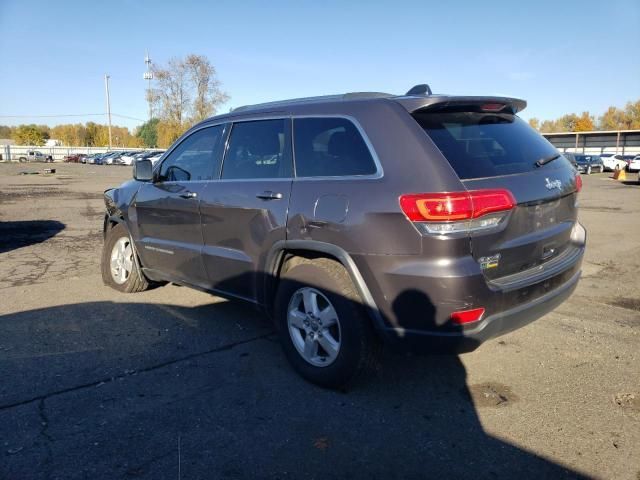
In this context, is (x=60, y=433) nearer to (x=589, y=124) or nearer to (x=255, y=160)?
(x=255, y=160)

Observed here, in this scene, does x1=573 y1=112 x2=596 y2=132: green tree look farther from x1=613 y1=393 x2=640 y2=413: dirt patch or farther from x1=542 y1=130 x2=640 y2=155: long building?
x1=613 y1=393 x2=640 y2=413: dirt patch

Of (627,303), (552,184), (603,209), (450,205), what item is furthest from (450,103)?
(603,209)

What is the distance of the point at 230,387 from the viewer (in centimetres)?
358

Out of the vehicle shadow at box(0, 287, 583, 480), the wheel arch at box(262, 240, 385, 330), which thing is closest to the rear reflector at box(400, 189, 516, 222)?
the wheel arch at box(262, 240, 385, 330)

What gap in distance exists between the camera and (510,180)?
3.17 m

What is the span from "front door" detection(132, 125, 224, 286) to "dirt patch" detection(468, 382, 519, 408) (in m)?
2.39

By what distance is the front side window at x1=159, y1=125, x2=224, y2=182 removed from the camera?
4516 millimetres

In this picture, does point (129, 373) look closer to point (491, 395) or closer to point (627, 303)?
point (491, 395)

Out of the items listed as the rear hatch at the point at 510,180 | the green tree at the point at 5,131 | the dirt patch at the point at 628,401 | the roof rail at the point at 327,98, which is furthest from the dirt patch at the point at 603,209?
the green tree at the point at 5,131

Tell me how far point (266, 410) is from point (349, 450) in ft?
2.16

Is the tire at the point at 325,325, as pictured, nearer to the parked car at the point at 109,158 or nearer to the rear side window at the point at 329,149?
the rear side window at the point at 329,149

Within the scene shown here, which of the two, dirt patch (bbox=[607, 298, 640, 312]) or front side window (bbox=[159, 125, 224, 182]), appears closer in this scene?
front side window (bbox=[159, 125, 224, 182])

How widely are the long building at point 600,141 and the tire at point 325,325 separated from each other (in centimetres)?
7474

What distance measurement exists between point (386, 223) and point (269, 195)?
1055mm
